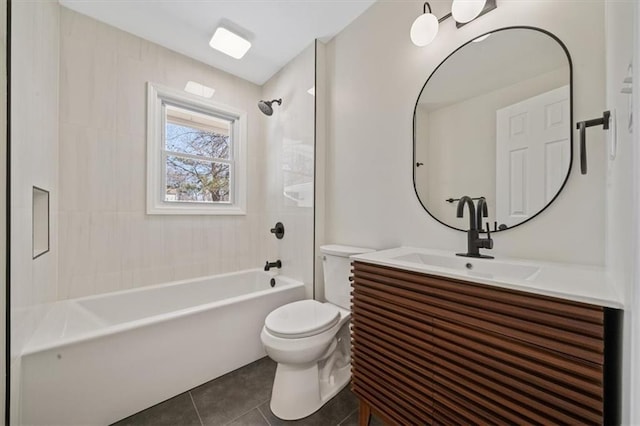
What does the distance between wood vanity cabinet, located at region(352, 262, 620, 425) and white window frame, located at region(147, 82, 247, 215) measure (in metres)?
1.80

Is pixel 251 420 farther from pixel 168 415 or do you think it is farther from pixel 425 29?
pixel 425 29

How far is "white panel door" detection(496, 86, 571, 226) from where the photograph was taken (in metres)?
1.05

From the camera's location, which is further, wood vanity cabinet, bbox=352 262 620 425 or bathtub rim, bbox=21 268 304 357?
bathtub rim, bbox=21 268 304 357

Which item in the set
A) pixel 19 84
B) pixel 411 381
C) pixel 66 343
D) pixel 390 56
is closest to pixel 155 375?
pixel 66 343

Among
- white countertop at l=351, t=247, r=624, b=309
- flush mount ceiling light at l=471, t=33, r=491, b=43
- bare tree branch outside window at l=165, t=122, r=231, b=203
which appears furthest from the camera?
bare tree branch outside window at l=165, t=122, r=231, b=203

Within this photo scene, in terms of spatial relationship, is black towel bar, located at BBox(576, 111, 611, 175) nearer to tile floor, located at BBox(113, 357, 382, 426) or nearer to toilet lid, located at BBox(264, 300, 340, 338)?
toilet lid, located at BBox(264, 300, 340, 338)

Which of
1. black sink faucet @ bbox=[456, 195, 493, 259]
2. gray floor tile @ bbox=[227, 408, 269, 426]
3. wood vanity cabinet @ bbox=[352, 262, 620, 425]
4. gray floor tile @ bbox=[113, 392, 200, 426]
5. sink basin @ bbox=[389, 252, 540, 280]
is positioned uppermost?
black sink faucet @ bbox=[456, 195, 493, 259]

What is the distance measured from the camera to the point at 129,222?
203 centimetres

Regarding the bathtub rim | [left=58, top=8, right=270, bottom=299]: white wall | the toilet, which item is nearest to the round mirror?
the toilet

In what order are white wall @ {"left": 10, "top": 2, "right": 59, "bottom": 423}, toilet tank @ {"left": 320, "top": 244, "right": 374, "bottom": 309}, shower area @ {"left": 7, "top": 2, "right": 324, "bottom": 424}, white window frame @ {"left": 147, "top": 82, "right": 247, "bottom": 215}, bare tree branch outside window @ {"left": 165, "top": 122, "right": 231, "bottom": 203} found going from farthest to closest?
bare tree branch outside window @ {"left": 165, "top": 122, "right": 231, "bottom": 203}, white window frame @ {"left": 147, "top": 82, "right": 247, "bottom": 215}, toilet tank @ {"left": 320, "top": 244, "right": 374, "bottom": 309}, shower area @ {"left": 7, "top": 2, "right": 324, "bottom": 424}, white wall @ {"left": 10, "top": 2, "right": 59, "bottom": 423}

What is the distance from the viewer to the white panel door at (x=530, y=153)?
3.45 ft

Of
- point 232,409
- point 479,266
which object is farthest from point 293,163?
point 232,409

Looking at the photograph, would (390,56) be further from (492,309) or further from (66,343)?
(66,343)

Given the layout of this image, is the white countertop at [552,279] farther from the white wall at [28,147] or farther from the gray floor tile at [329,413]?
the white wall at [28,147]
